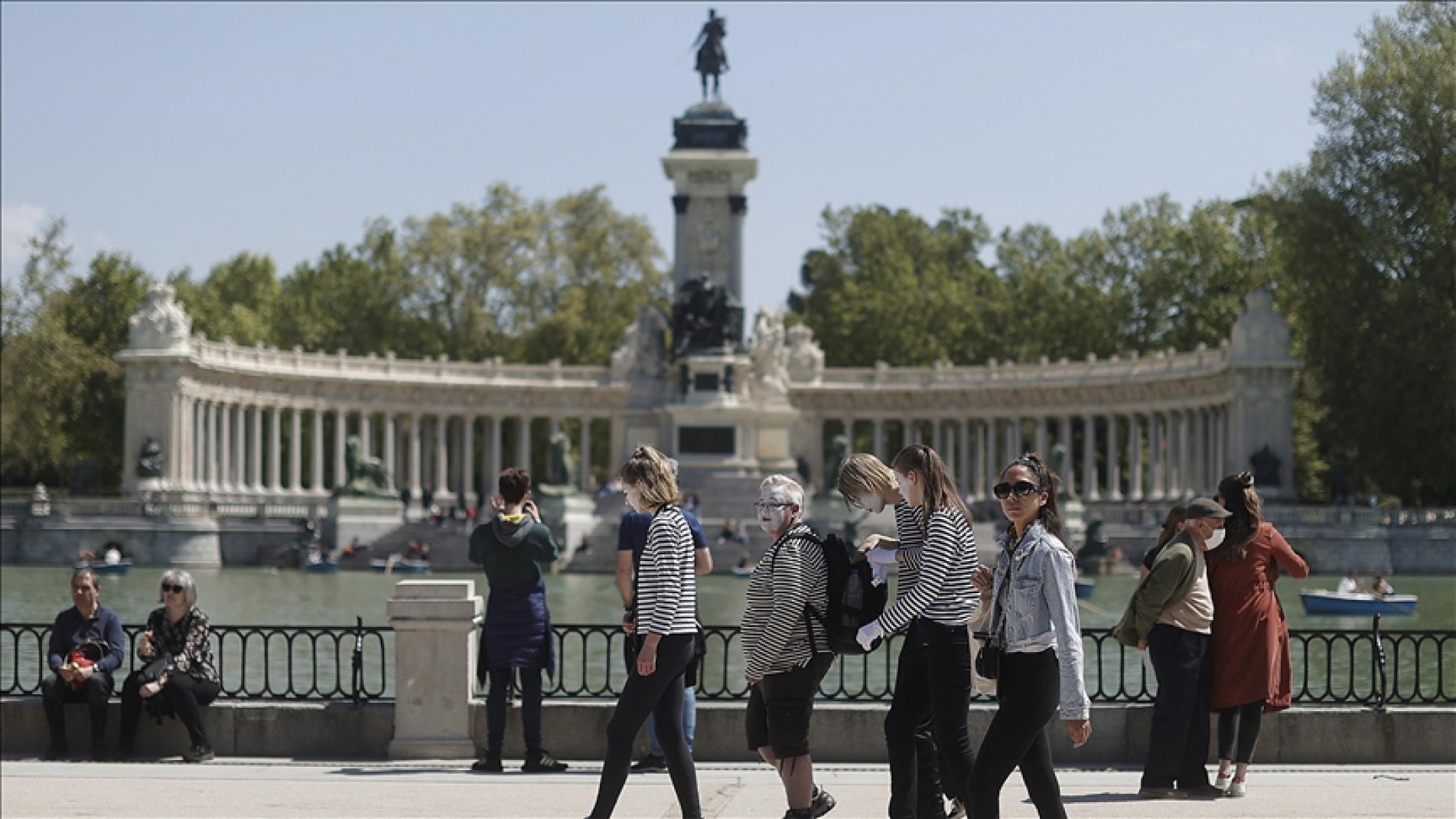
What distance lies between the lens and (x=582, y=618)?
120 feet

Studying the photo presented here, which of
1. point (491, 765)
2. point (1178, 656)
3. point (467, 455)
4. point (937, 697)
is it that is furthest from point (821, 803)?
point (467, 455)

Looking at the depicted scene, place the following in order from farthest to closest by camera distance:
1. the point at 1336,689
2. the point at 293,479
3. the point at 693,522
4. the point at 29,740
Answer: the point at 293,479 → the point at 1336,689 → the point at 29,740 → the point at 693,522

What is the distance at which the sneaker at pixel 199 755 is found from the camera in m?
16.0

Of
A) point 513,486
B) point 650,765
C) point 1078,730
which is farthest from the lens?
point 650,765

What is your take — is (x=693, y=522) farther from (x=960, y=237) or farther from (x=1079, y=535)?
(x=960, y=237)

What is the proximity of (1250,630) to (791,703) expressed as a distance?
383 centimetres

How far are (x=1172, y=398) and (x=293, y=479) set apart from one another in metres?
36.0

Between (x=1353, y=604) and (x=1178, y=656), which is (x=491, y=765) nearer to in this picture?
(x=1178, y=656)

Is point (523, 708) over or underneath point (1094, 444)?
underneath

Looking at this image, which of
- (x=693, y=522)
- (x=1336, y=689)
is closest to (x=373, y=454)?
(x=1336, y=689)

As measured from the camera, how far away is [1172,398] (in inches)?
3177

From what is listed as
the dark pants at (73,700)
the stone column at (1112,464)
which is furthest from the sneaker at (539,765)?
the stone column at (1112,464)

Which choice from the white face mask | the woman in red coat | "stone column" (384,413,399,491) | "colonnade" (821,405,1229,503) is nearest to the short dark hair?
the white face mask

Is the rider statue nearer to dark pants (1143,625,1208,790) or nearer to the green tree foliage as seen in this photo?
the green tree foliage
